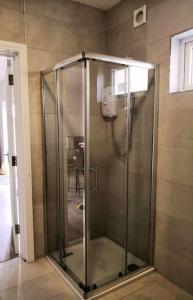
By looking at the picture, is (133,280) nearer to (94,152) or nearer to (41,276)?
(41,276)

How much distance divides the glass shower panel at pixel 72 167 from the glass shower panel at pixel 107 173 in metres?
0.09

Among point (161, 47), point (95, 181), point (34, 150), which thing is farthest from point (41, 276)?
point (161, 47)

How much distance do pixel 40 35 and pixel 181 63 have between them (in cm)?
133

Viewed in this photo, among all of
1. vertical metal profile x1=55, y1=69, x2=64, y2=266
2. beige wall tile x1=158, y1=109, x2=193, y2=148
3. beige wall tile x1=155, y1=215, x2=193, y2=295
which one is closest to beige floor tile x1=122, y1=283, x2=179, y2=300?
beige wall tile x1=155, y1=215, x2=193, y2=295

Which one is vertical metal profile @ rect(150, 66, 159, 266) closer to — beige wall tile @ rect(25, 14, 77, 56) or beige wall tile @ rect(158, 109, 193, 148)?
beige wall tile @ rect(158, 109, 193, 148)

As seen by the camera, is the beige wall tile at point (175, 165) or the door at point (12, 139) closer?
the beige wall tile at point (175, 165)

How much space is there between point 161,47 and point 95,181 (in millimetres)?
1301

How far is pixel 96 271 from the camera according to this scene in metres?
2.16

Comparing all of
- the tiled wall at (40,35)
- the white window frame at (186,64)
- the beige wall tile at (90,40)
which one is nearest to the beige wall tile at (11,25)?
the tiled wall at (40,35)

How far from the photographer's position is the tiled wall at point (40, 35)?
2111 mm

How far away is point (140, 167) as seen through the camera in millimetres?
2287

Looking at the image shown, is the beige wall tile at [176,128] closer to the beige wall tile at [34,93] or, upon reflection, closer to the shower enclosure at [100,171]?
the shower enclosure at [100,171]

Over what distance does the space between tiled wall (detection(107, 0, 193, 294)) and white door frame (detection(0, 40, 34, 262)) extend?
112 cm

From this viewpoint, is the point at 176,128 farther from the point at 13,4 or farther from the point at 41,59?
the point at 13,4
